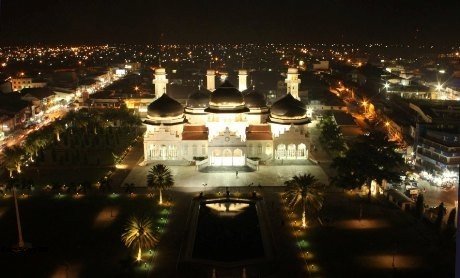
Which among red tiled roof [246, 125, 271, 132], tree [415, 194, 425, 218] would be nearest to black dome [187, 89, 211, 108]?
red tiled roof [246, 125, 271, 132]

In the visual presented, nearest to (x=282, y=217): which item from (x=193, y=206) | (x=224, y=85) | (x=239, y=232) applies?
(x=239, y=232)

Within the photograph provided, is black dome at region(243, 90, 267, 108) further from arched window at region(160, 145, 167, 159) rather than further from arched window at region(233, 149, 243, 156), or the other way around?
arched window at region(160, 145, 167, 159)

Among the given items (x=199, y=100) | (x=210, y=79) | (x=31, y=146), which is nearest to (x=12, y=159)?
(x=31, y=146)

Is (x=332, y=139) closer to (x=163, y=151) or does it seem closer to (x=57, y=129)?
(x=163, y=151)

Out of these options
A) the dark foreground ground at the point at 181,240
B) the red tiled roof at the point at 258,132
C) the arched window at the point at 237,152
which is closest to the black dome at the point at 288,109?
the red tiled roof at the point at 258,132

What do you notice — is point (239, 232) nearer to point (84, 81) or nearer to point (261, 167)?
point (261, 167)

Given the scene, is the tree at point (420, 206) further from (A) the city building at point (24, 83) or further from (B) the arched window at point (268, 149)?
(A) the city building at point (24, 83)
